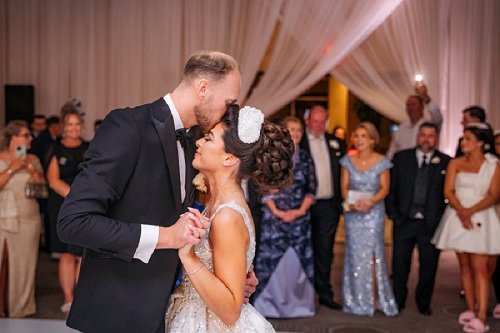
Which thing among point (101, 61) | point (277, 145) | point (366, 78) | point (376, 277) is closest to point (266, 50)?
point (366, 78)

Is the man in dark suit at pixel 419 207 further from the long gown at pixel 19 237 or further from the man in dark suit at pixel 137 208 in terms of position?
the man in dark suit at pixel 137 208

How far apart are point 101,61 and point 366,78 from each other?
A: 318cm

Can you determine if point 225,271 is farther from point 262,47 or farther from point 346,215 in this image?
point 262,47

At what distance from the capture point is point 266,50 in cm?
626

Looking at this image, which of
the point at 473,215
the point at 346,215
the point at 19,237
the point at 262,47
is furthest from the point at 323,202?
the point at 19,237

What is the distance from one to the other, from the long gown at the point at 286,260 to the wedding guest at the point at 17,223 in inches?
67.8

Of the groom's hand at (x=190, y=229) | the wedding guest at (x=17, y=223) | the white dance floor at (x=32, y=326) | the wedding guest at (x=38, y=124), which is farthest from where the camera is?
the wedding guest at (x=38, y=124)

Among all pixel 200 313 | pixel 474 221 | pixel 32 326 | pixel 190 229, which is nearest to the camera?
pixel 190 229

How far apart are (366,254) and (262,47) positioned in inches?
97.9

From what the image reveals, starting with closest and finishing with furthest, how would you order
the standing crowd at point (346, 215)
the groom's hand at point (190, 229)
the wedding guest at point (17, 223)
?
the groom's hand at point (190, 229) < the wedding guest at point (17, 223) < the standing crowd at point (346, 215)

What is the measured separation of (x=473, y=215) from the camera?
15.1 feet

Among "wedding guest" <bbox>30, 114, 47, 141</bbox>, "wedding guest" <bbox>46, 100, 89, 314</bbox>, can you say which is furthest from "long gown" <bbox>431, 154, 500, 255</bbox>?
"wedding guest" <bbox>30, 114, 47, 141</bbox>

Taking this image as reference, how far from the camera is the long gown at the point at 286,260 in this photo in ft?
15.3

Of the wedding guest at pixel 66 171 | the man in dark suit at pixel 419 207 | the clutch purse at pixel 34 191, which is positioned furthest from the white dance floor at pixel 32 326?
the man in dark suit at pixel 419 207
